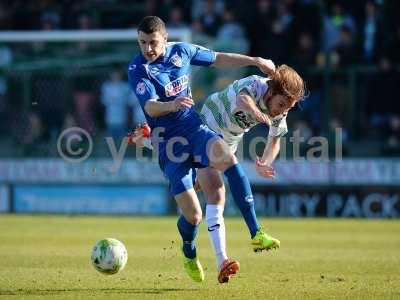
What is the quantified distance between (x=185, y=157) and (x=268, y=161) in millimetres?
855

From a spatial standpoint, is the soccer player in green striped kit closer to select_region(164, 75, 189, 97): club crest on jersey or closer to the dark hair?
select_region(164, 75, 189, 97): club crest on jersey

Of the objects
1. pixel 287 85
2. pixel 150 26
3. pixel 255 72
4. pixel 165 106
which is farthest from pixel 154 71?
pixel 255 72

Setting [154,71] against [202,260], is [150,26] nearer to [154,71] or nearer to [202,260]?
[154,71]

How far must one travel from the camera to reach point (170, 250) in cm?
1243

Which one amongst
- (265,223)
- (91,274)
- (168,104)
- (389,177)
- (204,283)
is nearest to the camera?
(168,104)

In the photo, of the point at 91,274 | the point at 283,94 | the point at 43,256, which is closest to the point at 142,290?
the point at 91,274

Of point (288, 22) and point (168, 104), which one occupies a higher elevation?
point (288, 22)

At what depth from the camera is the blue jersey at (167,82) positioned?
344 inches

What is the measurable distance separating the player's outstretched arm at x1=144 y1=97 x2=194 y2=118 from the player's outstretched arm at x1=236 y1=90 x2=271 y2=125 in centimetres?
65

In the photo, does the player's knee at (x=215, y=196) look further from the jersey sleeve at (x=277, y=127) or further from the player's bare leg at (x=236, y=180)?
the jersey sleeve at (x=277, y=127)

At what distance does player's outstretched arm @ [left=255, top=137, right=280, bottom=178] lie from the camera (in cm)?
877

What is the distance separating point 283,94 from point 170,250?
4.18m

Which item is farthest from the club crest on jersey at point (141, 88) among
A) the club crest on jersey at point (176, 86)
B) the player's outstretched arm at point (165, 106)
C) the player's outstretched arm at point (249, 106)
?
the player's outstretched arm at point (249, 106)

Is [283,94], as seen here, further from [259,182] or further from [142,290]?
[259,182]
